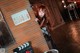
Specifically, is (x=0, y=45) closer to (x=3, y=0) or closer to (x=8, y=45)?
(x=8, y=45)

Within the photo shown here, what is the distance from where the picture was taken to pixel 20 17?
272 centimetres

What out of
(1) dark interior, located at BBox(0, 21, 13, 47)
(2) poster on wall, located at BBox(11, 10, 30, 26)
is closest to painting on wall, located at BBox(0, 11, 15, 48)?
(1) dark interior, located at BBox(0, 21, 13, 47)

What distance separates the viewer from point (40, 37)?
2.85 metres

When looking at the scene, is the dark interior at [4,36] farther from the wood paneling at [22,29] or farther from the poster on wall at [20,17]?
the poster on wall at [20,17]

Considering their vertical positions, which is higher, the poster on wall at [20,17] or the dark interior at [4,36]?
the poster on wall at [20,17]

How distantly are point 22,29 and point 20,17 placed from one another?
0.18m

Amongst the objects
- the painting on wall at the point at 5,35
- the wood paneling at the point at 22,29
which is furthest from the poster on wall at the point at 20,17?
the painting on wall at the point at 5,35

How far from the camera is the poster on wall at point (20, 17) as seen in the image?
268cm

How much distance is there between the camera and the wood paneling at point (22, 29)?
264cm

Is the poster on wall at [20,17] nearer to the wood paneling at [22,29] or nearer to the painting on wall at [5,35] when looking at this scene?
the wood paneling at [22,29]

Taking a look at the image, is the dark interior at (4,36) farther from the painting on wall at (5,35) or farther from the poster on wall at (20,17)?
the poster on wall at (20,17)

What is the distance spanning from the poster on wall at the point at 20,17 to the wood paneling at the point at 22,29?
0.15 feet

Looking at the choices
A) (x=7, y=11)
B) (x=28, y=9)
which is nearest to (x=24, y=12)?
(x=28, y=9)

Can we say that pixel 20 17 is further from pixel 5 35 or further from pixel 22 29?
pixel 5 35
